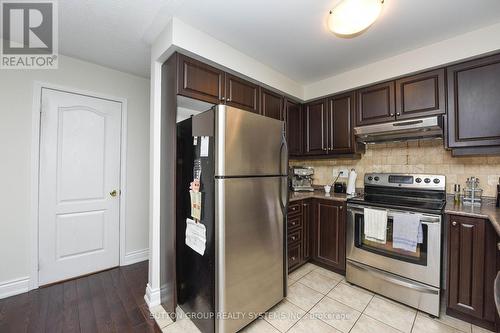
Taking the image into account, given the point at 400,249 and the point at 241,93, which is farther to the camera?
the point at 241,93

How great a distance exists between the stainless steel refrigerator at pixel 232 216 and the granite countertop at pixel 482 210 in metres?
1.38

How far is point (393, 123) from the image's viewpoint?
2184 millimetres

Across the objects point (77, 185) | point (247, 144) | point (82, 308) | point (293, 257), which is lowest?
point (82, 308)

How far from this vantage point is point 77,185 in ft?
7.78

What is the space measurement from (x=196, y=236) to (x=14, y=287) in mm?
2025

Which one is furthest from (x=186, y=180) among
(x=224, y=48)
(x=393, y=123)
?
(x=393, y=123)

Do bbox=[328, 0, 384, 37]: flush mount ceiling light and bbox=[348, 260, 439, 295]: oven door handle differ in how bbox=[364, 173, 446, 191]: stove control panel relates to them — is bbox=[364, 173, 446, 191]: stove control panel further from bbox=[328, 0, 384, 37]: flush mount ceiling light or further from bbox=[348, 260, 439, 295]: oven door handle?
bbox=[328, 0, 384, 37]: flush mount ceiling light

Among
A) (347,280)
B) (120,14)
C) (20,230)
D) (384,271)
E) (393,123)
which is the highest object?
(120,14)

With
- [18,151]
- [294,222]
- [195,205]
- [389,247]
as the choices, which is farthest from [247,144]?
[18,151]

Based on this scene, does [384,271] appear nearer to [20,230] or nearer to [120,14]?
[120,14]

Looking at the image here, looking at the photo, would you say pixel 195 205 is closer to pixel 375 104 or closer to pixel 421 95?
pixel 375 104

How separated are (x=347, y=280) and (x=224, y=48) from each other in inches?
109

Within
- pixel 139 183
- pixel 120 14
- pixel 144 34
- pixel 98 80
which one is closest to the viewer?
pixel 120 14

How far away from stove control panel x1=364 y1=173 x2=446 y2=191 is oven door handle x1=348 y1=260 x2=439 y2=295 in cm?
96
